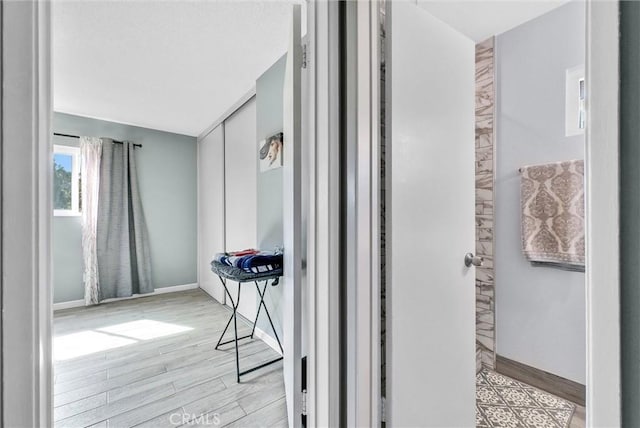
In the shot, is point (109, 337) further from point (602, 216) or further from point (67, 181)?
point (602, 216)

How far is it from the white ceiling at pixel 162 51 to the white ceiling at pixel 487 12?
39.3 inches

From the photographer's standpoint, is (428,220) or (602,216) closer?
(602,216)

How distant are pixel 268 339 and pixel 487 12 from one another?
289 centimetres

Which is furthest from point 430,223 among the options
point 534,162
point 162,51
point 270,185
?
point 162,51

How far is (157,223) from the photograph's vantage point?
4031 mm

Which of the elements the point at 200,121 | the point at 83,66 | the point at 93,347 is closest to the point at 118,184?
the point at 200,121

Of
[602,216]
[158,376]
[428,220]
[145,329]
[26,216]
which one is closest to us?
[602,216]

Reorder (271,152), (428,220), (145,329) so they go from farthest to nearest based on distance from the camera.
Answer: (145,329) → (271,152) → (428,220)

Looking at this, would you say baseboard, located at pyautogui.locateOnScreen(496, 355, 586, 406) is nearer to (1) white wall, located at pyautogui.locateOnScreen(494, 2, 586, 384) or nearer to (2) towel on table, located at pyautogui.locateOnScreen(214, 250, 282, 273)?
(1) white wall, located at pyautogui.locateOnScreen(494, 2, 586, 384)

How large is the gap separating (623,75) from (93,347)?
3381 millimetres

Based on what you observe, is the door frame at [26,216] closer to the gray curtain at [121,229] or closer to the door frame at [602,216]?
the door frame at [602,216]

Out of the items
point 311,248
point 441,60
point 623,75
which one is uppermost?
point 441,60

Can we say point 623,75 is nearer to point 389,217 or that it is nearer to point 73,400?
point 389,217

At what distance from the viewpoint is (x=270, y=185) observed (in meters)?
2.31
